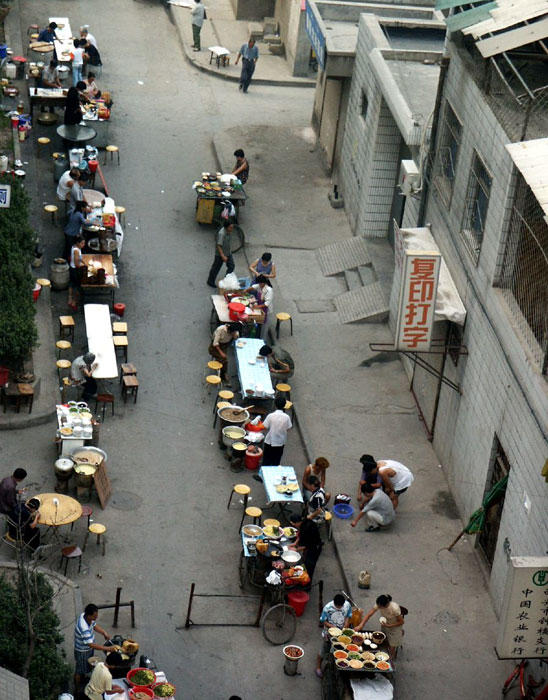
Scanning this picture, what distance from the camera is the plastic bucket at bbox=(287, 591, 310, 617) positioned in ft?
68.4

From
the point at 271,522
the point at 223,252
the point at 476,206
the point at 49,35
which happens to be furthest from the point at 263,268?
the point at 49,35

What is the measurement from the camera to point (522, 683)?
63.4ft

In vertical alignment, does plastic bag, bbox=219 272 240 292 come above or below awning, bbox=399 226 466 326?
below

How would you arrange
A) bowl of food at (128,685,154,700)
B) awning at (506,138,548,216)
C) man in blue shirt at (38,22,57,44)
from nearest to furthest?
awning at (506,138,548,216), bowl of food at (128,685,154,700), man in blue shirt at (38,22,57,44)

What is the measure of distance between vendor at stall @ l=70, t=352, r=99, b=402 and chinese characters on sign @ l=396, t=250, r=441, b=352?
234 inches

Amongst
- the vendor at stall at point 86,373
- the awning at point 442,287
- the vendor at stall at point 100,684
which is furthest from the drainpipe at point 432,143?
the vendor at stall at point 100,684

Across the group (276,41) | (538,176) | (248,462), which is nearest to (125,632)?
(248,462)

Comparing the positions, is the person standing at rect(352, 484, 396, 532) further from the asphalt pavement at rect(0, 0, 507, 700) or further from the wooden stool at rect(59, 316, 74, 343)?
the wooden stool at rect(59, 316, 74, 343)

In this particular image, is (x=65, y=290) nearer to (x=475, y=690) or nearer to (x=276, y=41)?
(x=475, y=690)

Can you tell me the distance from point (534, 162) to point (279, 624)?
809 centimetres

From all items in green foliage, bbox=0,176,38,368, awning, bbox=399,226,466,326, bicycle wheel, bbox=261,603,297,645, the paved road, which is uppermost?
→ awning, bbox=399,226,466,326

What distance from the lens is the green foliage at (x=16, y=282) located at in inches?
969

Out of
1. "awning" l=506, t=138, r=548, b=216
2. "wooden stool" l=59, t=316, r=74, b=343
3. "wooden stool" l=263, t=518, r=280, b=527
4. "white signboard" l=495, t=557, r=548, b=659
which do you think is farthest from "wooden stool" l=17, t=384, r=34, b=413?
"white signboard" l=495, t=557, r=548, b=659

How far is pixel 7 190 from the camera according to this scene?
25.8m
